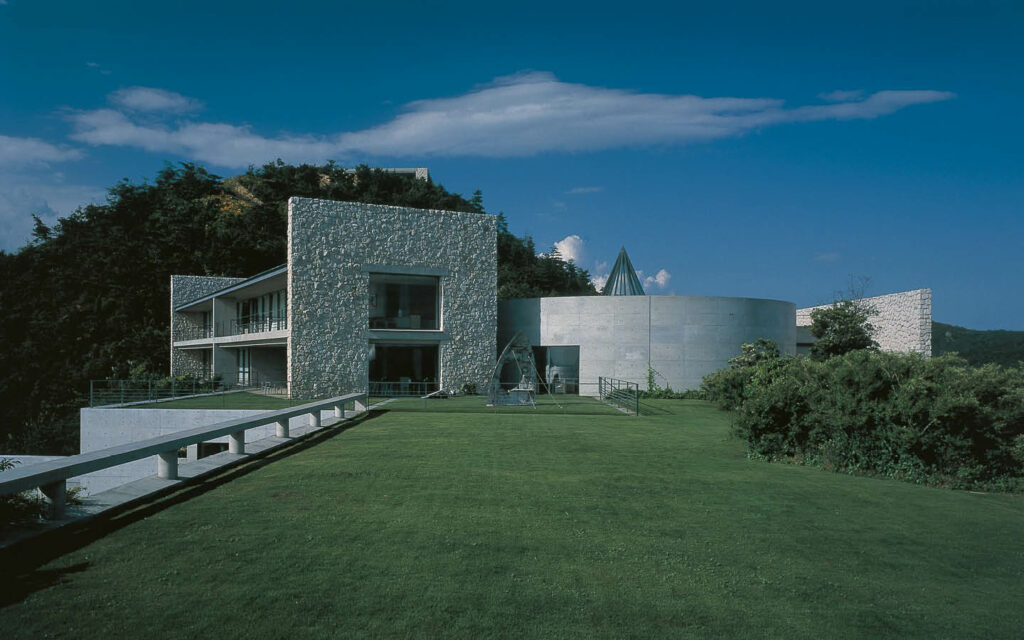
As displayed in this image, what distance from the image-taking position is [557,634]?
369 centimetres

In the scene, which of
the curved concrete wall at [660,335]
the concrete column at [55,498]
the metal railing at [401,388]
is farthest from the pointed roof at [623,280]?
the concrete column at [55,498]

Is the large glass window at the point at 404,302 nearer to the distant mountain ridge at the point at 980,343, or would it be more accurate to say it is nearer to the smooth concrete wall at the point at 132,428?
the smooth concrete wall at the point at 132,428

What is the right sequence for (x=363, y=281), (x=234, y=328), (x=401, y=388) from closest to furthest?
(x=363, y=281) → (x=401, y=388) → (x=234, y=328)

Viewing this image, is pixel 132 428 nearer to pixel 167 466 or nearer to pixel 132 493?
pixel 167 466

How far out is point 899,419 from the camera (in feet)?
30.6

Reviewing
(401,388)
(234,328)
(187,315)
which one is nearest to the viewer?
(401,388)

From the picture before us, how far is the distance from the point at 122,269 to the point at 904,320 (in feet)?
158

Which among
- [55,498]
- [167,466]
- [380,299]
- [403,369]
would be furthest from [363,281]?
[55,498]

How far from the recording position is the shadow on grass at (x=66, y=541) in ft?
13.7

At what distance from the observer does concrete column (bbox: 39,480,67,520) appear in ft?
17.5

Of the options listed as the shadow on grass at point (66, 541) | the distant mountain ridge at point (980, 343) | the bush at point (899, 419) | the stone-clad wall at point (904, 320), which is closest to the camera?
the shadow on grass at point (66, 541)

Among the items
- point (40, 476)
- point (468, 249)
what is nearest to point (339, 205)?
point (468, 249)

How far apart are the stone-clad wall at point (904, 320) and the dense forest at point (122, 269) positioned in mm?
24689

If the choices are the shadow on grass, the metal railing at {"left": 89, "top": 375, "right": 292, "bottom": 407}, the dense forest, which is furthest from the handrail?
the dense forest
